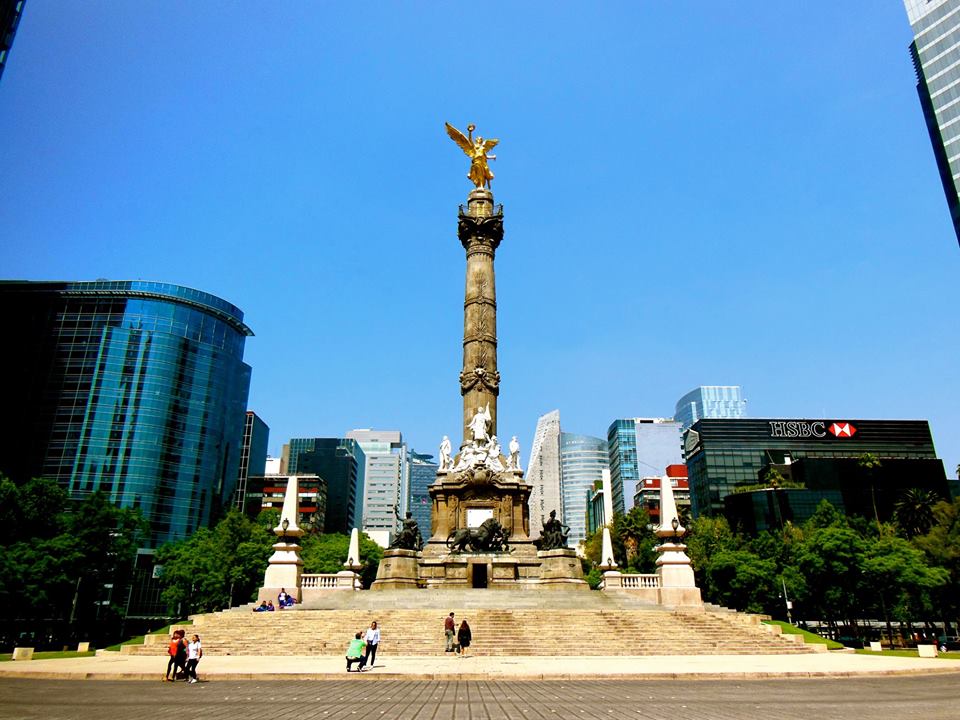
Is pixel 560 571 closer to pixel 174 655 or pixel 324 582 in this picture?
pixel 324 582

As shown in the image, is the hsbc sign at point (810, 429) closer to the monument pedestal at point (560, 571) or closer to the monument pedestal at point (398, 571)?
the monument pedestal at point (560, 571)

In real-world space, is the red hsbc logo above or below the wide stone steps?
above

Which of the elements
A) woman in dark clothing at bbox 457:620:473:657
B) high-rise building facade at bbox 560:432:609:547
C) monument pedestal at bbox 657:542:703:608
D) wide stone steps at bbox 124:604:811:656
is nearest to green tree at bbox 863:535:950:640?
monument pedestal at bbox 657:542:703:608

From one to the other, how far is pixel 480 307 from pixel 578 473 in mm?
157288

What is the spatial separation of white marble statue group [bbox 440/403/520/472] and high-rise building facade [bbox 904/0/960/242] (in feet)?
206

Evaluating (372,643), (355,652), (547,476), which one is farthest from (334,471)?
(355,652)

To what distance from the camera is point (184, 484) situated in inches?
3354

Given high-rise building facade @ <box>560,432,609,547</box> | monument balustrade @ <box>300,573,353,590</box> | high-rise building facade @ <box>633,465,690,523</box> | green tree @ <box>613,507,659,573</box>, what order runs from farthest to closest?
high-rise building facade @ <box>560,432,609,547</box>
high-rise building facade @ <box>633,465,690,523</box>
green tree @ <box>613,507,659,573</box>
monument balustrade @ <box>300,573,353,590</box>

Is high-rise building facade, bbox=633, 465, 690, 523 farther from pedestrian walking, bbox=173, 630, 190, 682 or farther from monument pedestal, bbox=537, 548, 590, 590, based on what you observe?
pedestrian walking, bbox=173, 630, 190, 682

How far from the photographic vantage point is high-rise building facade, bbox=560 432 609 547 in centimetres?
18975

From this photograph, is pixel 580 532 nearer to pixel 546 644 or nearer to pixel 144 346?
pixel 144 346

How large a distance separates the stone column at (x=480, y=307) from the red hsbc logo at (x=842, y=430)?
77.4 metres

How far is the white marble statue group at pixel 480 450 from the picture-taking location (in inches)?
1529

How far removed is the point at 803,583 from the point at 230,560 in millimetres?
42915
